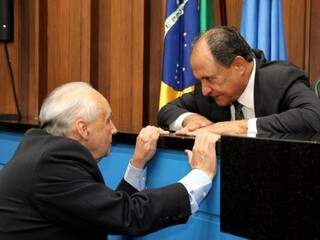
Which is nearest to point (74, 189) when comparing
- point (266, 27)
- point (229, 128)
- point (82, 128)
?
point (82, 128)

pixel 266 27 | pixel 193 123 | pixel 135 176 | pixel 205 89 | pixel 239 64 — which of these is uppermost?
pixel 266 27

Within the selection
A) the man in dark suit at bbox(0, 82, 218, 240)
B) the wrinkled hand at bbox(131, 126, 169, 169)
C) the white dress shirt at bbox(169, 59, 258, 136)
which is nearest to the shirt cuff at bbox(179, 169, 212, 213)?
the man in dark suit at bbox(0, 82, 218, 240)

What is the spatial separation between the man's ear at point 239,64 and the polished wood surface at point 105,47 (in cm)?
59

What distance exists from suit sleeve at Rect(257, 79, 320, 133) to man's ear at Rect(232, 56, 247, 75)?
0.20m

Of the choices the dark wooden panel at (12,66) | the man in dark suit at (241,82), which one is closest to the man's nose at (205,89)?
the man in dark suit at (241,82)

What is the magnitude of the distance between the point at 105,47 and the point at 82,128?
6.17 feet

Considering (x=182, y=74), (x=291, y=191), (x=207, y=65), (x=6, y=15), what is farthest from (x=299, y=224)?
(x=6, y=15)

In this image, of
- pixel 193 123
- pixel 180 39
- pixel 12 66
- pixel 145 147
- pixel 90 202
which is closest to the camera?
pixel 90 202

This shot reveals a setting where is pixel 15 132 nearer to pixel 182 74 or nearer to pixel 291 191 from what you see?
pixel 182 74

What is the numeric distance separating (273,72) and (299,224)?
3.46ft

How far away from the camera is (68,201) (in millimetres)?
1203

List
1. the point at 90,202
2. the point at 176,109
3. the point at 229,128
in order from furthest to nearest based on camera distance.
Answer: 1. the point at 176,109
2. the point at 229,128
3. the point at 90,202

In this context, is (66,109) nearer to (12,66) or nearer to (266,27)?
(266,27)

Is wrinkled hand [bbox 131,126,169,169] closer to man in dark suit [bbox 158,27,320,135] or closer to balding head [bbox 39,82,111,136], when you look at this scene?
balding head [bbox 39,82,111,136]
